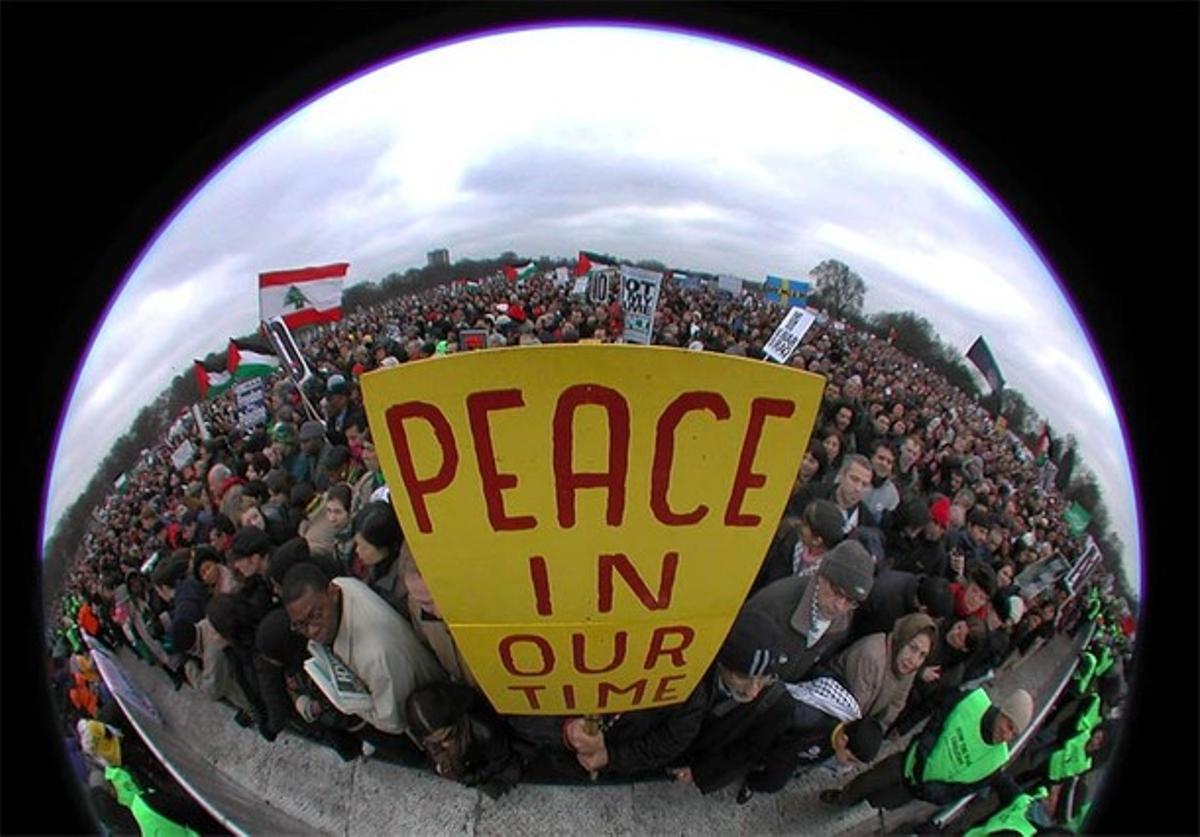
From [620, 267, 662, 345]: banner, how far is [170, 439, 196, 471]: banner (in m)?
1.10

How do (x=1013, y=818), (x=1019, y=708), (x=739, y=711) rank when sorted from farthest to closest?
(x=1013, y=818)
(x=1019, y=708)
(x=739, y=711)

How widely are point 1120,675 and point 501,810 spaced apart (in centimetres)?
181

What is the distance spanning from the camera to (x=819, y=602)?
2572mm

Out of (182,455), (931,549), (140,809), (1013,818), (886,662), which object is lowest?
(140,809)

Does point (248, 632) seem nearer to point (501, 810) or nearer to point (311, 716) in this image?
point (311, 716)

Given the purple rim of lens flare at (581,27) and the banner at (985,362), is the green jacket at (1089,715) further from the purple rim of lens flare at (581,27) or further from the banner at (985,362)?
the banner at (985,362)

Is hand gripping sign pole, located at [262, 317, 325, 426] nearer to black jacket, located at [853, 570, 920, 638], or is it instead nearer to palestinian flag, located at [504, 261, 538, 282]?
palestinian flag, located at [504, 261, 538, 282]

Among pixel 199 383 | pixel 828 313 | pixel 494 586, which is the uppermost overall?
pixel 828 313

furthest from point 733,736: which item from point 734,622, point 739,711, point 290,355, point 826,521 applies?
point 290,355

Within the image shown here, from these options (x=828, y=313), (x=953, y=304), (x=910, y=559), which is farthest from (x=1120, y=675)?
(x=828, y=313)

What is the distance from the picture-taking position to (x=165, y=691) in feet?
9.25

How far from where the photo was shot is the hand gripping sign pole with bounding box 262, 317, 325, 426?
2.52 metres

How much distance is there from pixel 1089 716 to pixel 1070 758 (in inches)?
5.3

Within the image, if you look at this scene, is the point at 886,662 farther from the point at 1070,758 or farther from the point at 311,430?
the point at 311,430
